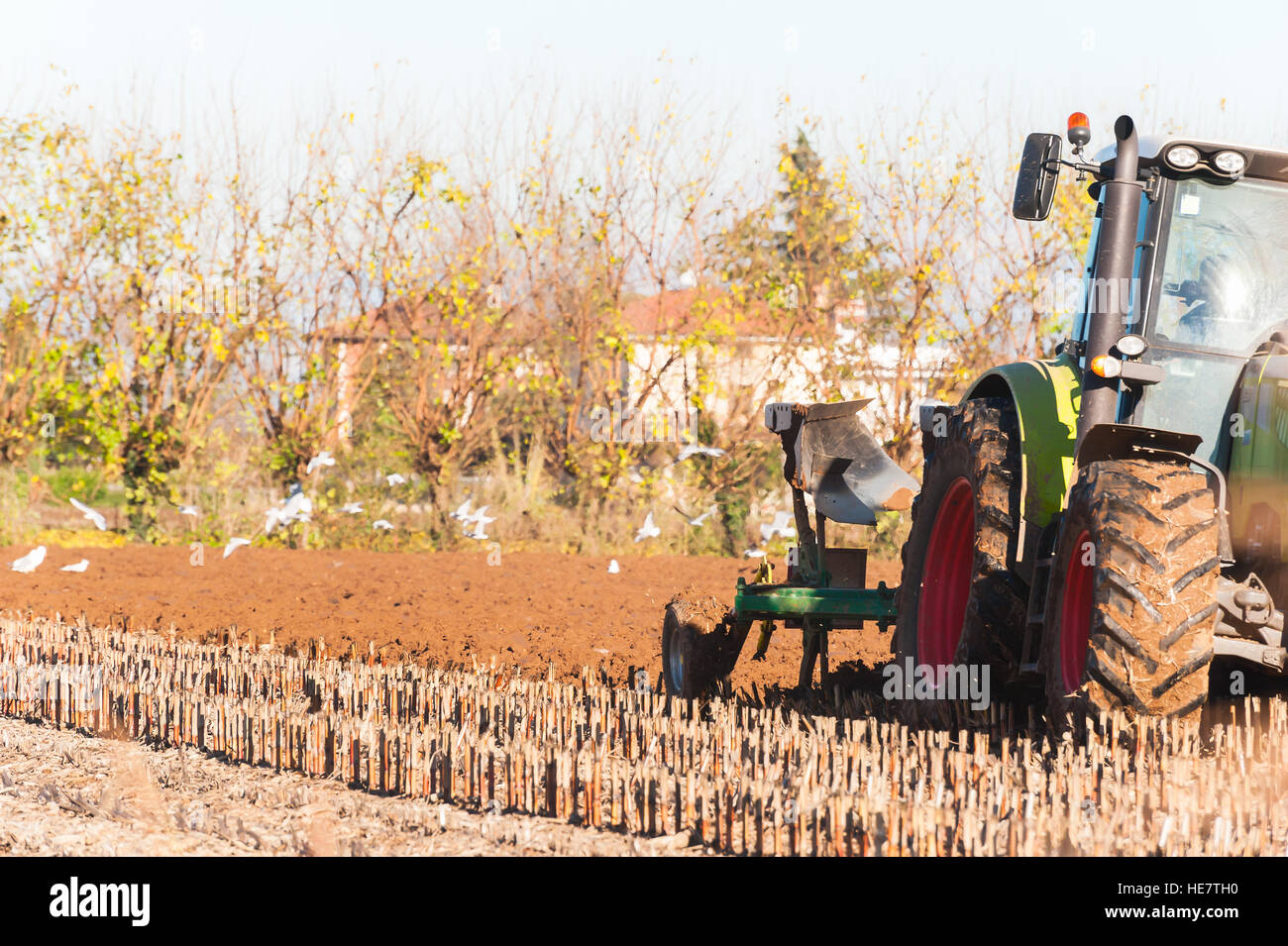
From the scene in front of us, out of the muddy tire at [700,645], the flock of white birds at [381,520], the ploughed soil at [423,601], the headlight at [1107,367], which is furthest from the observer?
the flock of white birds at [381,520]

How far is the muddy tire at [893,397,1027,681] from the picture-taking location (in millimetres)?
5410

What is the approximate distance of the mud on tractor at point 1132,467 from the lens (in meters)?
4.41

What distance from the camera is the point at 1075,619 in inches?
193

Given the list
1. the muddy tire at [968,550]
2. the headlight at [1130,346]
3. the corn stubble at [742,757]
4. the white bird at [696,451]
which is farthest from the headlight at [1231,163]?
the white bird at [696,451]

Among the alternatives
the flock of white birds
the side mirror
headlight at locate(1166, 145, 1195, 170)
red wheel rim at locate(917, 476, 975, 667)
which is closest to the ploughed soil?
the flock of white birds

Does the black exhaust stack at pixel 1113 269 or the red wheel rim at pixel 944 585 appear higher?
the black exhaust stack at pixel 1113 269

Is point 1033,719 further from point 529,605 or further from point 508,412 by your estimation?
point 508,412

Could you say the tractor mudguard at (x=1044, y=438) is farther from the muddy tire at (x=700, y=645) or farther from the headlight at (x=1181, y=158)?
the muddy tire at (x=700, y=645)

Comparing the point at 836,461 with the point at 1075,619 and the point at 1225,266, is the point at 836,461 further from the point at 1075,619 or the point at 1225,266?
the point at 1075,619

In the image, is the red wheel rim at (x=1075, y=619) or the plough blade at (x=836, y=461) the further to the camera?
the plough blade at (x=836, y=461)

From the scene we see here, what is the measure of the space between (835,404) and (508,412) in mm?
12080

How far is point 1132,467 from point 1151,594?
1.64 feet
